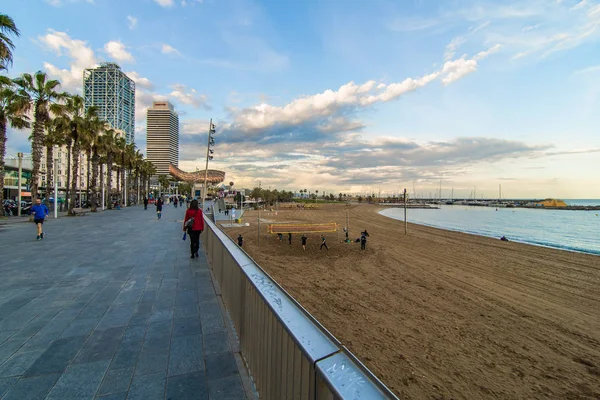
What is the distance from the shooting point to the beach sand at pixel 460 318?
495 centimetres

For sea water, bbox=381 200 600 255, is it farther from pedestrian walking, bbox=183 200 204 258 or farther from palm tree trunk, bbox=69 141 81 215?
palm tree trunk, bbox=69 141 81 215

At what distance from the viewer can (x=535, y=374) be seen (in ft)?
17.0

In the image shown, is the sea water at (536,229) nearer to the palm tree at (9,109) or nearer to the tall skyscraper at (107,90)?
the palm tree at (9,109)

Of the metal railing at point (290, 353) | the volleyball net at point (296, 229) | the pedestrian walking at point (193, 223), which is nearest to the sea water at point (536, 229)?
the volleyball net at point (296, 229)

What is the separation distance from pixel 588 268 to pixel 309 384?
19968 mm

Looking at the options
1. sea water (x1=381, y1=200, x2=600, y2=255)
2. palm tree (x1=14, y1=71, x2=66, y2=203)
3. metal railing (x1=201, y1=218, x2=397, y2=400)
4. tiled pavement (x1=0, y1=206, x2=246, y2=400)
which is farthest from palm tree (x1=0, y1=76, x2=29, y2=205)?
sea water (x1=381, y1=200, x2=600, y2=255)

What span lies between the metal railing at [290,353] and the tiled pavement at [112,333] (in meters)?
0.49

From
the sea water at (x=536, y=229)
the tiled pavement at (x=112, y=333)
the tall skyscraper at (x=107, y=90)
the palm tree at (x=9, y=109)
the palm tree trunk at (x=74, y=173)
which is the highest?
the tall skyscraper at (x=107, y=90)

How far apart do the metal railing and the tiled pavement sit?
49 centimetres

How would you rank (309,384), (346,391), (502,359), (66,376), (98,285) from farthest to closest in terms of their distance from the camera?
(502,359) < (98,285) < (66,376) < (309,384) < (346,391)

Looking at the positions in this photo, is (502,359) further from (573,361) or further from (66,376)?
(66,376)

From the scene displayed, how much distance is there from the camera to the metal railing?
1021 millimetres

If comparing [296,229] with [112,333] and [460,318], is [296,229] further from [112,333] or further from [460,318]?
[112,333]

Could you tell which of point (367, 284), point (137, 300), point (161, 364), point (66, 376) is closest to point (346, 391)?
point (161, 364)
